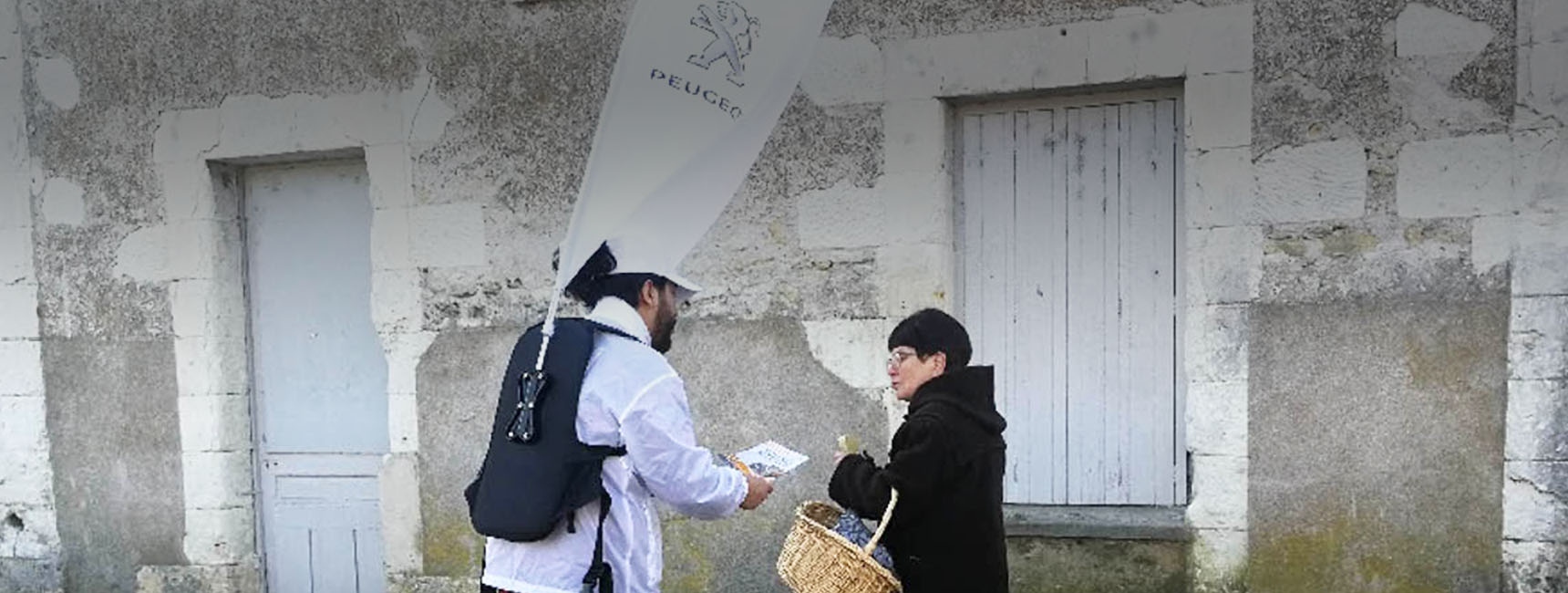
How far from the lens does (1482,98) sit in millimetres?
3678

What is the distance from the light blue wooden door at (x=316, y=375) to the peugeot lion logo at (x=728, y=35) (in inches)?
118

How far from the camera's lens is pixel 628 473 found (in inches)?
104

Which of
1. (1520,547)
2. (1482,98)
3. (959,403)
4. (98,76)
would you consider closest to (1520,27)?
(1482,98)

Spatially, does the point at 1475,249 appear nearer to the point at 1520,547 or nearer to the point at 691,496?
the point at 1520,547

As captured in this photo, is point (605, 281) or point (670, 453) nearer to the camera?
point (670, 453)

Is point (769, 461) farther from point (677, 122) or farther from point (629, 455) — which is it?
point (677, 122)

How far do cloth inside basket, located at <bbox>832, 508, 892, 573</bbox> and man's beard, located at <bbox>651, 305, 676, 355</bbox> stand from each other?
632mm

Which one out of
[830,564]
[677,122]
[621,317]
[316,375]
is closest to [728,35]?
[677,122]

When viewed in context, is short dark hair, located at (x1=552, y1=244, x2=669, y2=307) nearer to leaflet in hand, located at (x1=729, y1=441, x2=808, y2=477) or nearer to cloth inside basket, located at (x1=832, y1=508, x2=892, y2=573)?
leaflet in hand, located at (x1=729, y1=441, x2=808, y2=477)

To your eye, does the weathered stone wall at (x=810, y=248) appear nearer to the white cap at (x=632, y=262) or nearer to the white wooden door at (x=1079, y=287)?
the white wooden door at (x=1079, y=287)

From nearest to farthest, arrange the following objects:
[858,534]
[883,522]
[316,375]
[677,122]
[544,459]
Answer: [544,459] → [677,122] → [883,522] → [858,534] → [316,375]

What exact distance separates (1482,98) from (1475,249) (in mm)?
481

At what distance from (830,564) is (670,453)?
0.53 metres

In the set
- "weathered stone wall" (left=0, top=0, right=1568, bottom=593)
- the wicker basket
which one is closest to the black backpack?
the wicker basket
